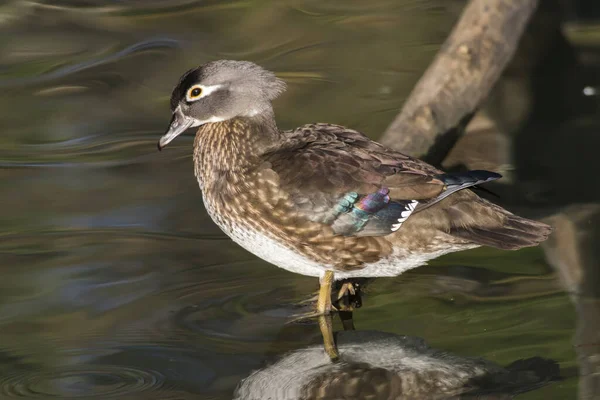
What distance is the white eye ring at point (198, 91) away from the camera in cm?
476

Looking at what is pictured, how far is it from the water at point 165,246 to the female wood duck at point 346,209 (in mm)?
371

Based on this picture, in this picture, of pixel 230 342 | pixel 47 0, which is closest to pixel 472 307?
pixel 230 342

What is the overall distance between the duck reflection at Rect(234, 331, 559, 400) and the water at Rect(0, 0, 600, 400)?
60mm

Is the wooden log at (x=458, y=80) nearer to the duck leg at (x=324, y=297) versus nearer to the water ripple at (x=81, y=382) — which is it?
the duck leg at (x=324, y=297)

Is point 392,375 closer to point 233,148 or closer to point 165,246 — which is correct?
point 233,148

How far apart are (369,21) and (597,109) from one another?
2.58 m

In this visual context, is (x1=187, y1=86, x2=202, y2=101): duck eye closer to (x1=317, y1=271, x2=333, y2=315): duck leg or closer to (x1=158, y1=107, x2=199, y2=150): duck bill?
(x1=158, y1=107, x2=199, y2=150): duck bill

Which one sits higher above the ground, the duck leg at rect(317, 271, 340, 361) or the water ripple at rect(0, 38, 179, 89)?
the water ripple at rect(0, 38, 179, 89)

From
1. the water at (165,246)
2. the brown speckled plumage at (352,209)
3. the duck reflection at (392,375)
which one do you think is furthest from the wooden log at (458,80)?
the duck reflection at (392,375)

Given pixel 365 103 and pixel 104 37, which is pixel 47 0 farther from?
pixel 365 103

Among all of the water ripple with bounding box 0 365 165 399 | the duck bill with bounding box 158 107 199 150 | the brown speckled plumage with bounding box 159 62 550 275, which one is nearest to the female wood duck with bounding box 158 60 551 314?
the brown speckled plumage with bounding box 159 62 550 275

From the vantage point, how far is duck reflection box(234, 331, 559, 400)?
4051mm

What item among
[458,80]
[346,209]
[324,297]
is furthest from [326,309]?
[458,80]

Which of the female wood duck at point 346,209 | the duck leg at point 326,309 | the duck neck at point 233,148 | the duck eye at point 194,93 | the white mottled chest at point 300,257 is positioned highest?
the duck eye at point 194,93
